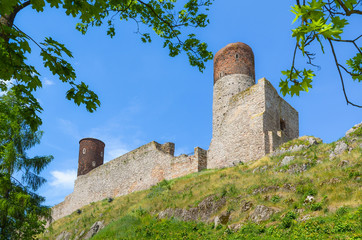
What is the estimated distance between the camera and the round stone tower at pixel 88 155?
37562mm

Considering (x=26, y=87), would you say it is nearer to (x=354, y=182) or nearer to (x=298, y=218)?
(x=298, y=218)

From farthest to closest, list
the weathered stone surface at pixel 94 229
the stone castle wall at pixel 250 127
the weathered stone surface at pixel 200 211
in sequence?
the stone castle wall at pixel 250 127 → the weathered stone surface at pixel 94 229 → the weathered stone surface at pixel 200 211

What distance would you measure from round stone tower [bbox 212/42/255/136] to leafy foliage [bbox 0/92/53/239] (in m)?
13.1

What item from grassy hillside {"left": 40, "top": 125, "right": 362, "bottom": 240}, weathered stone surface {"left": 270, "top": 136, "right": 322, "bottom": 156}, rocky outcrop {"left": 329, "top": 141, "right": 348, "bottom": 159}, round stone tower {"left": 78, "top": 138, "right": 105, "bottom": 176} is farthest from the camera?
round stone tower {"left": 78, "top": 138, "right": 105, "bottom": 176}

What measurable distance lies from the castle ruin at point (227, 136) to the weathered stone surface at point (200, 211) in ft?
24.0

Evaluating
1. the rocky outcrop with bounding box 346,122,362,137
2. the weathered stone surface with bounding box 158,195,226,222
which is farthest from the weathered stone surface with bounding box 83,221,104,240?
the rocky outcrop with bounding box 346,122,362,137

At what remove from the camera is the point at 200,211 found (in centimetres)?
1562

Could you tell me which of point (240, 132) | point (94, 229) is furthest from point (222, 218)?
point (240, 132)

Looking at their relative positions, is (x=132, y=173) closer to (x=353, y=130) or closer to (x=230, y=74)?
(x=230, y=74)

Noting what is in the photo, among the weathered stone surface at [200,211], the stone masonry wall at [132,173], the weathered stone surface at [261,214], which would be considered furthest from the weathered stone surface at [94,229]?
the weathered stone surface at [261,214]

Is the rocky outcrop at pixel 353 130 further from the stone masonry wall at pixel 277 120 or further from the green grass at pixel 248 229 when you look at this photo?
the green grass at pixel 248 229

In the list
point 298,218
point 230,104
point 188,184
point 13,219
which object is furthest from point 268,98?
point 13,219

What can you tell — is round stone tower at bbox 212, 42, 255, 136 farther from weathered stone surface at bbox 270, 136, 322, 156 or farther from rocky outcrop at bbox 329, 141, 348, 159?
rocky outcrop at bbox 329, 141, 348, 159

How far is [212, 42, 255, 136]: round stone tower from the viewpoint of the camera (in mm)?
26656
